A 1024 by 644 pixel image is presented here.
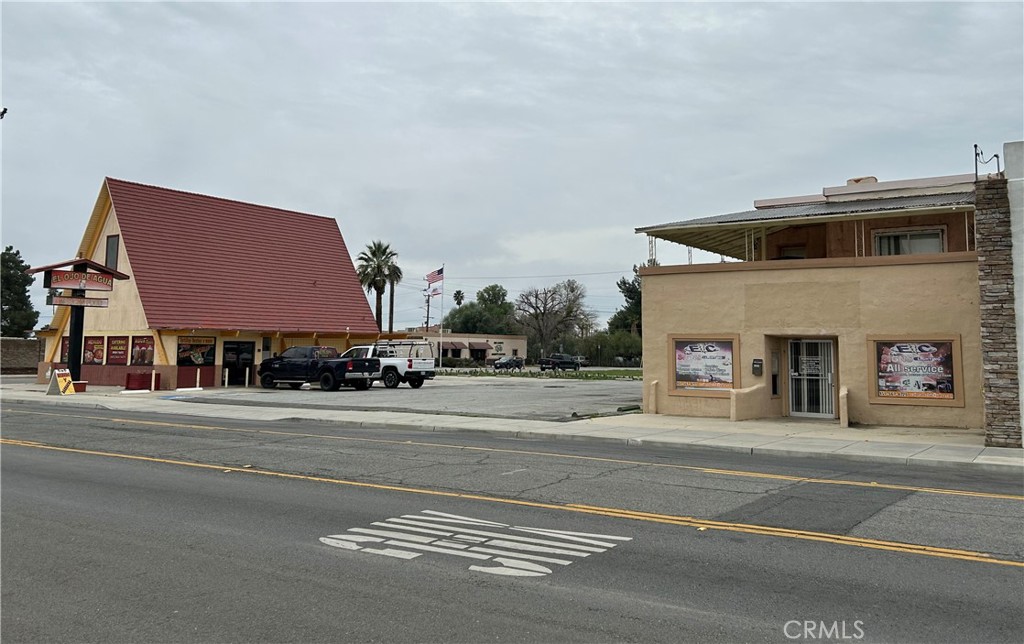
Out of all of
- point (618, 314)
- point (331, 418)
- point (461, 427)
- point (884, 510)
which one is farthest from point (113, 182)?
point (618, 314)

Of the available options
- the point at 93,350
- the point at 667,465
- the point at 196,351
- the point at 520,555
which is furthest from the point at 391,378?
the point at 520,555

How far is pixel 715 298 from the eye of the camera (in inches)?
829

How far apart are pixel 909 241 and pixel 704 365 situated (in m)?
7.11

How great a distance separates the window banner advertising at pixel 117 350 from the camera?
123 feet

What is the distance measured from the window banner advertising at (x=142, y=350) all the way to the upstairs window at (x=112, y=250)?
14.3ft

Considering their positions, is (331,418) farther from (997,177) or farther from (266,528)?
(997,177)

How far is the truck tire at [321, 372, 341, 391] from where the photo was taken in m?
33.4

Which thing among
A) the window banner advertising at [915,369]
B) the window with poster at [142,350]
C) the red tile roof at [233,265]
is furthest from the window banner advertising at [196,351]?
the window banner advertising at [915,369]

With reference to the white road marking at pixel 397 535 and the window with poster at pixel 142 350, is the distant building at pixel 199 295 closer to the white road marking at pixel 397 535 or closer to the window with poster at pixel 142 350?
the window with poster at pixel 142 350

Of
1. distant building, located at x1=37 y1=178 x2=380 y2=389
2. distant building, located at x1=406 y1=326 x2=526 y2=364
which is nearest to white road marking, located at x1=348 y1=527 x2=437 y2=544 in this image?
distant building, located at x1=37 y1=178 x2=380 y2=389

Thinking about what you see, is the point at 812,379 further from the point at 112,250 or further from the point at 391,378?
the point at 112,250

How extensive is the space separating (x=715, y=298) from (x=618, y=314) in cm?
8822

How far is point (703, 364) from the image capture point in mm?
21109

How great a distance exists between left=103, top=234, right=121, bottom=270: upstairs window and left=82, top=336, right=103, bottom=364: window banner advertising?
3.82 metres
